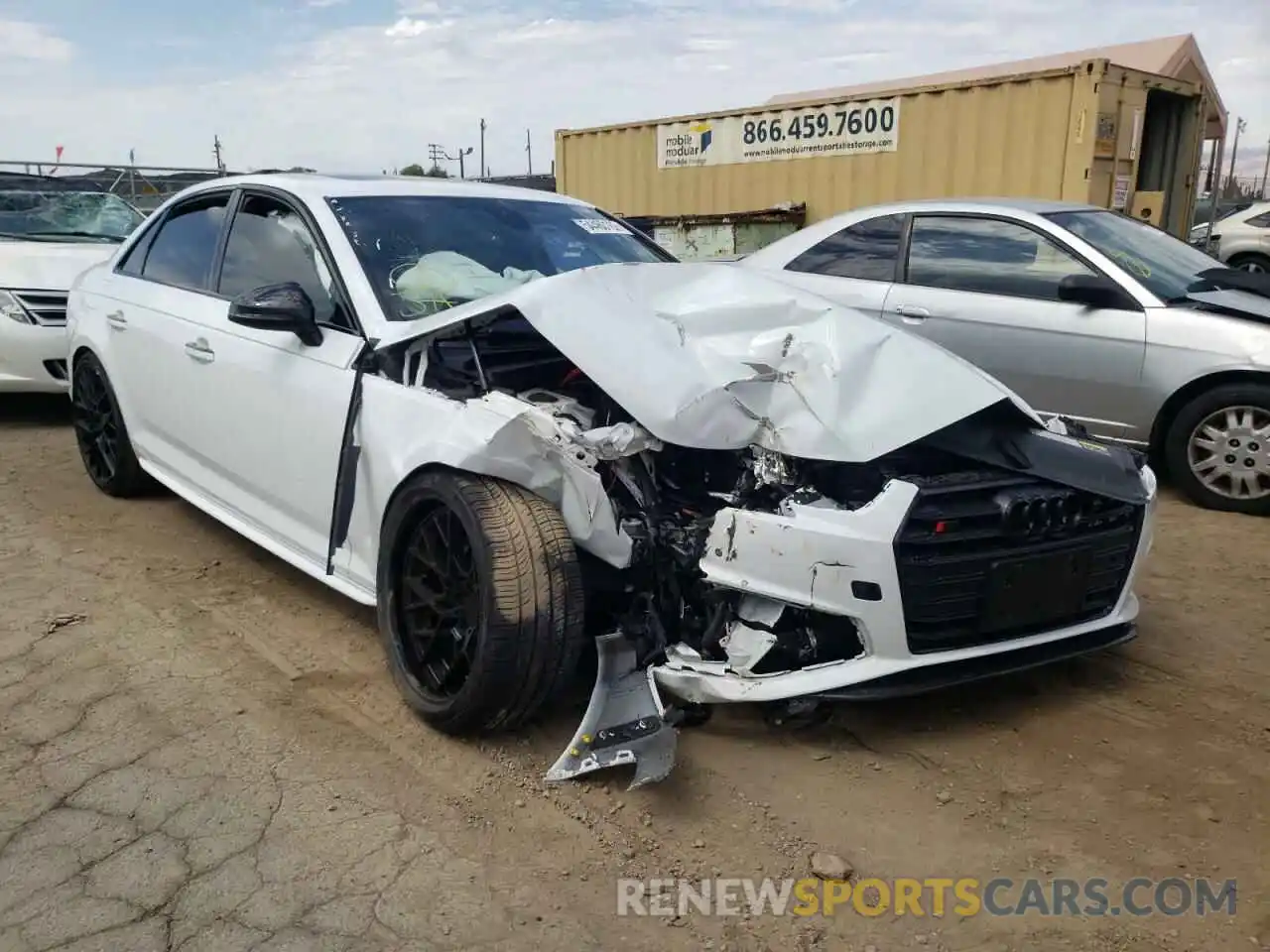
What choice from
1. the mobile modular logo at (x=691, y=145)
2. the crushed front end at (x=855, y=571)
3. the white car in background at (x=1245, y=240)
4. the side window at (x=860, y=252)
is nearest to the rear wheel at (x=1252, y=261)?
the white car in background at (x=1245, y=240)

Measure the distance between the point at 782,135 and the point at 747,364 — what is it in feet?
Result: 27.8

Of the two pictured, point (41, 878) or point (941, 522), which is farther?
point (941, 522)

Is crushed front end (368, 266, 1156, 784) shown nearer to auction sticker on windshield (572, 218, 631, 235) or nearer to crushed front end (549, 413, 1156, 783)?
crushed front end (549, 413, 1156, 783)

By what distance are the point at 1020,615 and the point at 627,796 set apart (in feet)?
3.89

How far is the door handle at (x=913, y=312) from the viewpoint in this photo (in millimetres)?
6006

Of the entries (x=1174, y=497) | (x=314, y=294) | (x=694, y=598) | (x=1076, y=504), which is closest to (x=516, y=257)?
(x=314, y=294)

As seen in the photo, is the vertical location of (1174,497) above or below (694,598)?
below

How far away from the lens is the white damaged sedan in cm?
279

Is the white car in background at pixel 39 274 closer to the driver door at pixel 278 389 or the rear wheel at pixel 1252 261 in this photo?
the driver door at pixel 278 389

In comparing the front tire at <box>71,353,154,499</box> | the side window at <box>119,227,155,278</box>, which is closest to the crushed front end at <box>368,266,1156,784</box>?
the side window at <box>119,227,155,278</box>

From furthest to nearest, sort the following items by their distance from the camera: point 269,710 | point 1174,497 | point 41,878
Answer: point 1174,497 < point 269,710 < point 41,878

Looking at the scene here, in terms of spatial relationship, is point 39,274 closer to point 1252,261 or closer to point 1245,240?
point 1245,240

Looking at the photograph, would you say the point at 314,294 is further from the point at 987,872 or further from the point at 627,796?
the point at 987,872

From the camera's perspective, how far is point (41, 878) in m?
2.43
